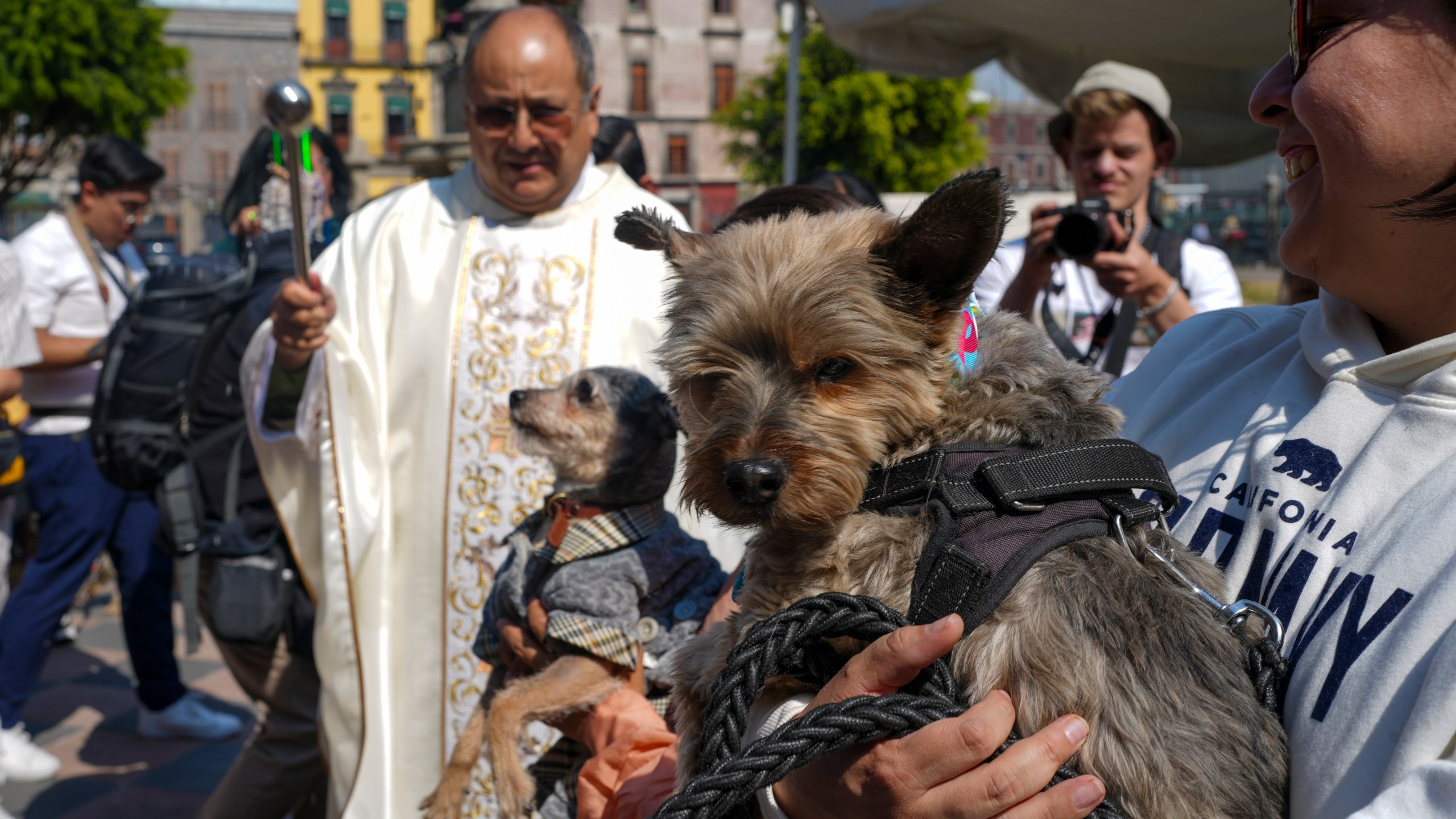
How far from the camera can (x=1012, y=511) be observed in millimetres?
1468

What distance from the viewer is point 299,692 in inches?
176

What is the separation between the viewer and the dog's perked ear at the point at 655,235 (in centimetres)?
193

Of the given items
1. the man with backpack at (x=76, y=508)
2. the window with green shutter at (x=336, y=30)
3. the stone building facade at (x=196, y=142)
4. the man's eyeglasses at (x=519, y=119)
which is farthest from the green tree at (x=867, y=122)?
the man's eyeglasses at (x=519, y=119)

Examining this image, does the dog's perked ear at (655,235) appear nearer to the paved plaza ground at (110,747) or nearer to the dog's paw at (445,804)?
the dog's paw at (445,804)

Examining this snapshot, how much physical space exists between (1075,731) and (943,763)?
0.17 metres

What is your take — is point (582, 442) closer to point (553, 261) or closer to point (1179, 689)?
point (553, 261)

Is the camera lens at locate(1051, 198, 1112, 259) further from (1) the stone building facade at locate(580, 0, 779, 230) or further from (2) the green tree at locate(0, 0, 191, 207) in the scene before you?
(1) the stone building facade at locate(580, 0, 779, 230)

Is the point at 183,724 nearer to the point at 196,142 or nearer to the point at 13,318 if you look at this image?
the point at 13,318

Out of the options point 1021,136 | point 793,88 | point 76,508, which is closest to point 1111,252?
point 76,508

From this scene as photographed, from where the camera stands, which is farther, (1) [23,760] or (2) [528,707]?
(1) [23,760]

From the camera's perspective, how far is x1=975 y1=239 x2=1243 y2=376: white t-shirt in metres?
4.18

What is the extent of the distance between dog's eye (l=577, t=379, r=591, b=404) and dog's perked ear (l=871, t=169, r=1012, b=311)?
4.50 feet

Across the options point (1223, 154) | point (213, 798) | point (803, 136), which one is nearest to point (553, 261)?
point (213, 798)

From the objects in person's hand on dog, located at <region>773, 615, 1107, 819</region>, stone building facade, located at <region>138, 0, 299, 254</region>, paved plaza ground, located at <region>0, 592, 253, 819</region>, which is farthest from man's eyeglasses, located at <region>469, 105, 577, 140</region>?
stone building facade, located at <region>138, 0, 299, 254</region>
